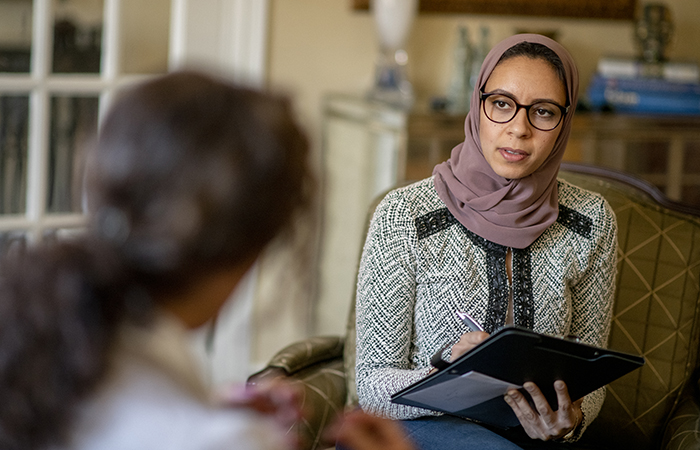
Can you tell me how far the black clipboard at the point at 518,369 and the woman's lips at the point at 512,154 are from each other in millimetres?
457

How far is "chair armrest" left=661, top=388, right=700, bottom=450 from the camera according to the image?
1570mm

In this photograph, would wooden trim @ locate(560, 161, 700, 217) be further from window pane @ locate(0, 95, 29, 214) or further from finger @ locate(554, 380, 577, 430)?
window pane @ locate(0, 95, 29, 214)

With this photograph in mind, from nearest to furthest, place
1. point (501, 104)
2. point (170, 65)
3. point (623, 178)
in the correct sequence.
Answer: point (501, 104) < point (623, 178) < point (170, 65)

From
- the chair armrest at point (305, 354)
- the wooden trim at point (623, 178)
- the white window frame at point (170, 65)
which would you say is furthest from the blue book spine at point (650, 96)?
the chair armrest at point (305, 354)

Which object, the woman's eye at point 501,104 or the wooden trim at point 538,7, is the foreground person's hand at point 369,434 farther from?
the wooden trim at point 538,7

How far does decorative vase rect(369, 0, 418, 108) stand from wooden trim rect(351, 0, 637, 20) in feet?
0.48

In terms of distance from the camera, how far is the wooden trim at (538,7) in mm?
2764

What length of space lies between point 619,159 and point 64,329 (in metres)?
2.31

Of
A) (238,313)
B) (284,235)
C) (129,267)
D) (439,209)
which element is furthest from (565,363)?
(238,313)

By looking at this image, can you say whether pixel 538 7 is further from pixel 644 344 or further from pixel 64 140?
pixel 64 140

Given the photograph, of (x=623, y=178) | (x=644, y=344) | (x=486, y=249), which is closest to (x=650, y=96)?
(x=623, y=178)

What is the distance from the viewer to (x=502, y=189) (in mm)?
1549

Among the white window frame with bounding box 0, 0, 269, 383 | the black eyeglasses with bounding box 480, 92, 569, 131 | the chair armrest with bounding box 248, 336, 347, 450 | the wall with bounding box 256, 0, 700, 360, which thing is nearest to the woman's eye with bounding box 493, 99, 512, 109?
the black eyeglasses with bounding box 480, 92, 569, 131

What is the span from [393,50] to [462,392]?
1661 mm
